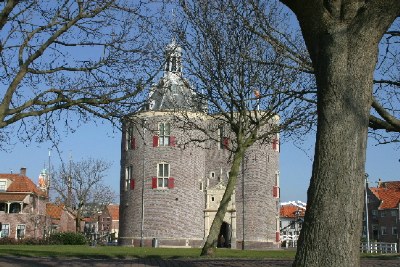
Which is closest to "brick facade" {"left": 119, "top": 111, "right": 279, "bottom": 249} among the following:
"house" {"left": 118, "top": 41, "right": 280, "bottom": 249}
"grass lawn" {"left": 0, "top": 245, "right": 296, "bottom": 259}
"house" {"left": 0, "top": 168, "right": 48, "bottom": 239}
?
"house" {"left": 118, "top": 41, "right": 280, "bottom": 249}

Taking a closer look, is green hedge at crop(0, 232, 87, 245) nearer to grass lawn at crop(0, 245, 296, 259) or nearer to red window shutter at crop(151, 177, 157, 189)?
red window shutter at crop(151, 177, 157, 189)

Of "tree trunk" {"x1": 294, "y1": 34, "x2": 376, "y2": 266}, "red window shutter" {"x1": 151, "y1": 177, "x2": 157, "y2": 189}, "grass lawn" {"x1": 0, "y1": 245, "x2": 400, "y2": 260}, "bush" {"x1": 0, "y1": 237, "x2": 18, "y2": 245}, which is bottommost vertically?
"bush" {"x1": 0, "y1": 237, "x2": 18, "y2": 245}

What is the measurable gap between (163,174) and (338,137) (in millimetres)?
38080

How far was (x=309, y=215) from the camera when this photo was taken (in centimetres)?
605

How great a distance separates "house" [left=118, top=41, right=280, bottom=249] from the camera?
4319 centimetres

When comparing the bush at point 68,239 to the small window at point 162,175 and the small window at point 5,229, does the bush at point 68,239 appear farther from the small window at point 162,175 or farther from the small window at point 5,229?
the small window at point 5,229

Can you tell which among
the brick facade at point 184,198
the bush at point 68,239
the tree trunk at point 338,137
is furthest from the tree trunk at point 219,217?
the bush at point 68,239

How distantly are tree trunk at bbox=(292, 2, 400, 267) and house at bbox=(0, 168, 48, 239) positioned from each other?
60658 millimetres

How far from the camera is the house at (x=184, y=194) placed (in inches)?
1700

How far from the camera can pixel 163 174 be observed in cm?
4375

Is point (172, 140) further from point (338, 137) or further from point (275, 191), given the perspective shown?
point (338, 137)

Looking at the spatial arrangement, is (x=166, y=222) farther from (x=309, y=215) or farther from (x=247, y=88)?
(x=309, y=215)

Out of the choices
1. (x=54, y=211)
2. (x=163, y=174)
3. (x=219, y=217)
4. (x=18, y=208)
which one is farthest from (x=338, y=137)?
(x=54, y=211)

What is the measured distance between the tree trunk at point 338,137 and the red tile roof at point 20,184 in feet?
210
